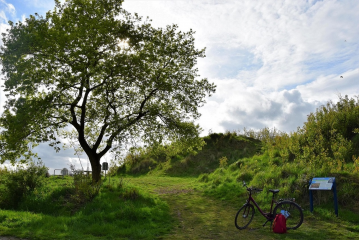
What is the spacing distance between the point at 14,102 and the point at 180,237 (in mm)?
11590

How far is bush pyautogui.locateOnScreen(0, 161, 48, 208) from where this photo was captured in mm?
14617

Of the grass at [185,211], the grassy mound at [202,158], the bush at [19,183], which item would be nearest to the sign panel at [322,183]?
the grass at [185,211]

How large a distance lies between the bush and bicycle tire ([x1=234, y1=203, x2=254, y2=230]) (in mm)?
10982

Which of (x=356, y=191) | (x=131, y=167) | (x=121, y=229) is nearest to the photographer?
(x=121, y=229)

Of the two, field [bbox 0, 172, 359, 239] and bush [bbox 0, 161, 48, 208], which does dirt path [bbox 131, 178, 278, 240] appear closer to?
field [bbox 0, 172, 359, 239]

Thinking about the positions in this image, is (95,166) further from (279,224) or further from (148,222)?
(279,224)

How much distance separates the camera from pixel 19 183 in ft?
49.5

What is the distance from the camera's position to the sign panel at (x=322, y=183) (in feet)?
36.0

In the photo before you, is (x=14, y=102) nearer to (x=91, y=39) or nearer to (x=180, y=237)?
(x=91, y=39)

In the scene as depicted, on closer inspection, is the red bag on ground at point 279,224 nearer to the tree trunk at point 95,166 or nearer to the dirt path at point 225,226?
the dirt path at point 225,226

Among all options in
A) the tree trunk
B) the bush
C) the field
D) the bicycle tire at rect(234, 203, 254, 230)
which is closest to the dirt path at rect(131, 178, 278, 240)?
the field

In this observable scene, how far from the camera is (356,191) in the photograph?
460 inches

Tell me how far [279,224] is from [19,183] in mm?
12811

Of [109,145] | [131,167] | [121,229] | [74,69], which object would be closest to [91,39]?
[74,69]
